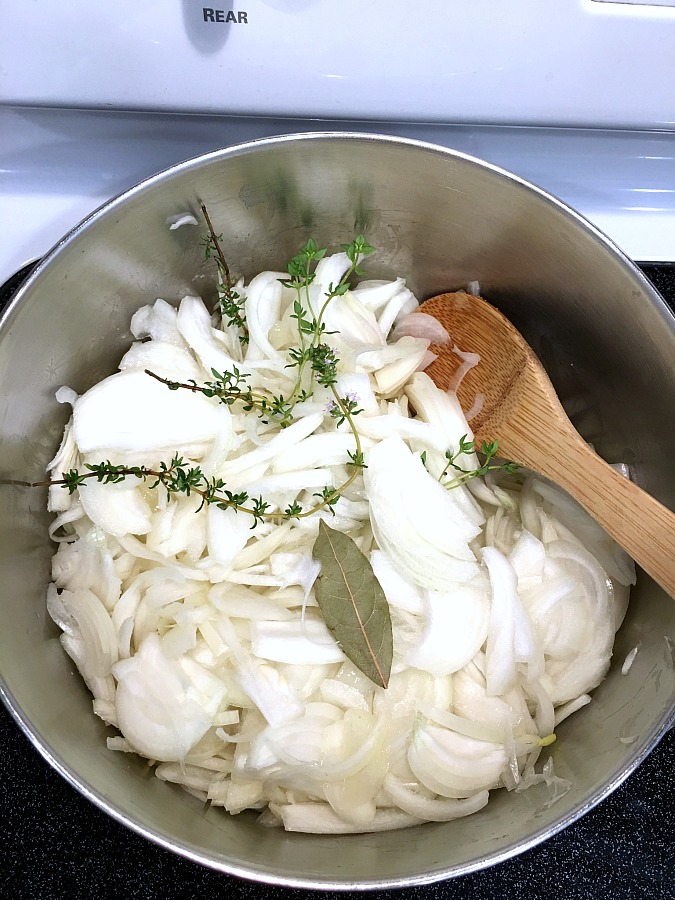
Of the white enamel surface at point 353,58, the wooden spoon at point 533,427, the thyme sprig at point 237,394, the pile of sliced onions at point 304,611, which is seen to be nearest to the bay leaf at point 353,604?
the pile of sliced onions at point 304,611

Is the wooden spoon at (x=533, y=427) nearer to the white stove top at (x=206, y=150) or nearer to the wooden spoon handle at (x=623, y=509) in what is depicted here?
the wooden spoon handle at (x=623, y=509)

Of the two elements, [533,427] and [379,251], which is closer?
[533,427]

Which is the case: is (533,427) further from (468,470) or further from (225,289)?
(225,289)

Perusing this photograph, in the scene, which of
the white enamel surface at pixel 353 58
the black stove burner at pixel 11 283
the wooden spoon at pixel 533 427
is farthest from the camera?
the black stove burner at pixel 11 283

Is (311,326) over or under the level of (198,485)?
over

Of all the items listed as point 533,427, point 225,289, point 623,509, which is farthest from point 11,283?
point 623,509

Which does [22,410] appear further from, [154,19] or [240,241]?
[154,19]
